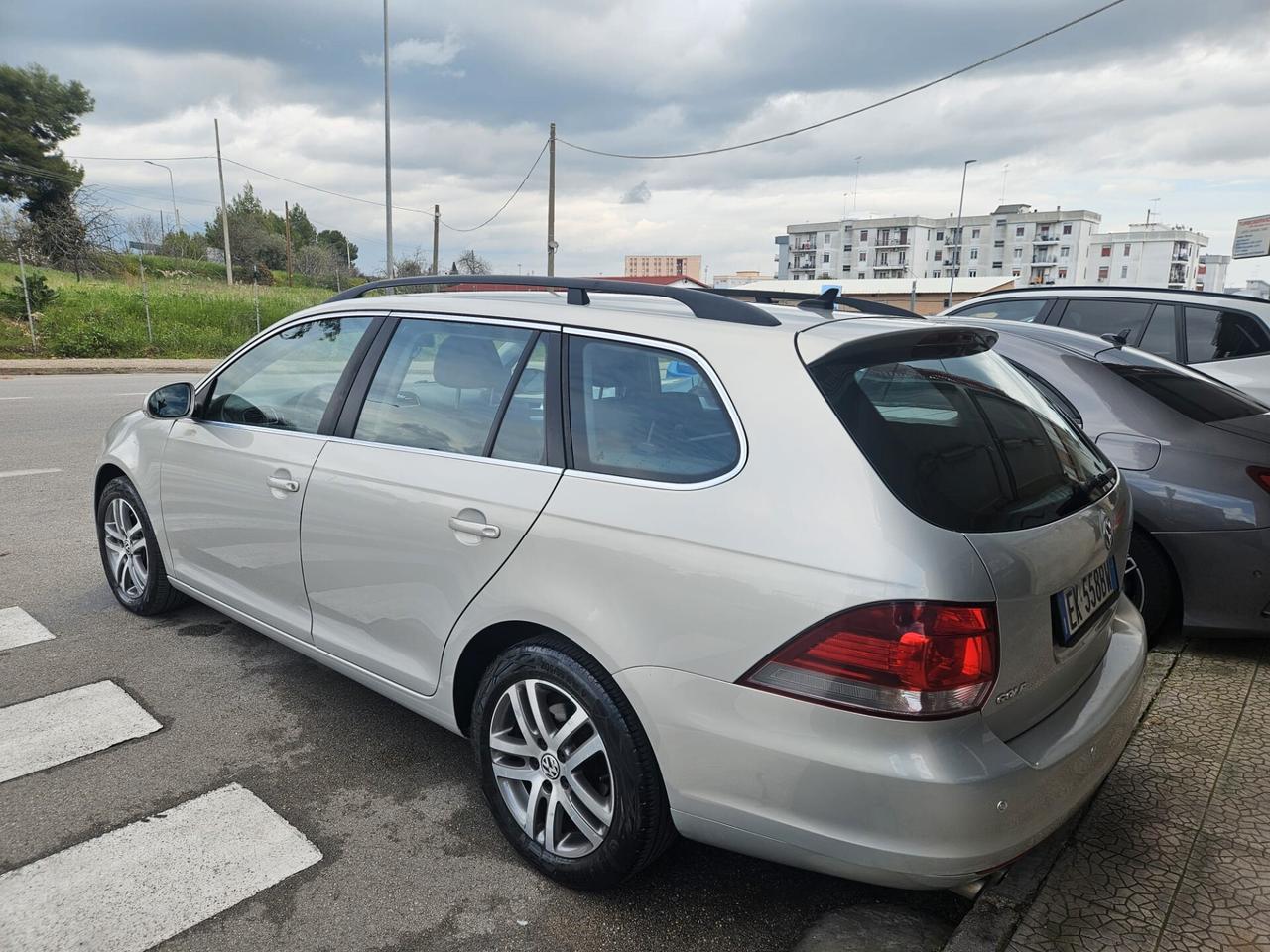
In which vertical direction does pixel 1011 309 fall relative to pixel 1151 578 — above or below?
above

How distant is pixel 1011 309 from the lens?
690cm

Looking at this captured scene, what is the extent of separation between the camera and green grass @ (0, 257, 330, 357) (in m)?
19.5

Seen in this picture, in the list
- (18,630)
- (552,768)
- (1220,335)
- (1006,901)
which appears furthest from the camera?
(1220,335)

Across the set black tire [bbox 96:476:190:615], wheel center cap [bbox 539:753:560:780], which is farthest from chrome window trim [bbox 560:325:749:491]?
black tire [bbox 96:476:190:615]

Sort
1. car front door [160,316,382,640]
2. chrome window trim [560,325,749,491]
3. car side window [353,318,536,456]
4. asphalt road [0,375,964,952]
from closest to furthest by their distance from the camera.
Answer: chrome window trim [560,325,749,491], asphalt road [0,375,964,952], car side window [353,318,536,456], car front door [160,316,382,640]

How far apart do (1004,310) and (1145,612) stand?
3.85m

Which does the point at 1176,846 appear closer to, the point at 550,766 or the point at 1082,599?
the point at 1082,599

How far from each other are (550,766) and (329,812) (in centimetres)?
87

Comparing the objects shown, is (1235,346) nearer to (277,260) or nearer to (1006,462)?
(1006,462)

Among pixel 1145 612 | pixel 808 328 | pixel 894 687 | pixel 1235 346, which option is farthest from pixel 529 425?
pixel 1235 346

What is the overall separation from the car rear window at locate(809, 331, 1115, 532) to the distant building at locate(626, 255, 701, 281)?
329 feet

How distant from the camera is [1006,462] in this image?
7.06ft

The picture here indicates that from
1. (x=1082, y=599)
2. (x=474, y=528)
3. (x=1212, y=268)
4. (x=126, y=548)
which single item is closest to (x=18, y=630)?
(x=126, y=548)

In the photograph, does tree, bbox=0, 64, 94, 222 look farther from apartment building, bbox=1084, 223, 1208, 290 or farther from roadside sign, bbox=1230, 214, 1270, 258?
apartment building, bbox=1084, 223, 1208, 290
